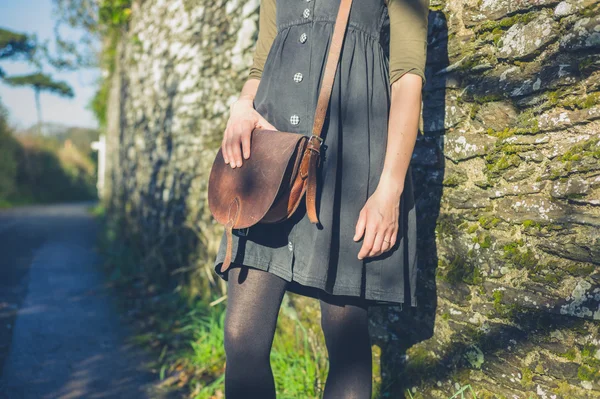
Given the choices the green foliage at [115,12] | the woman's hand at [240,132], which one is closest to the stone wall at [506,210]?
the woman's hand at [240,132]

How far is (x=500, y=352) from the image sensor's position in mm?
1775

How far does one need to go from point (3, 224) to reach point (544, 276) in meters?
11.4

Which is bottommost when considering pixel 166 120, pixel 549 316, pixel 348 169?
pixel 549 316

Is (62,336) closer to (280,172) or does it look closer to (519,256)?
(280,172)

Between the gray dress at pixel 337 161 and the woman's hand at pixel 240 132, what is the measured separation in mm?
48

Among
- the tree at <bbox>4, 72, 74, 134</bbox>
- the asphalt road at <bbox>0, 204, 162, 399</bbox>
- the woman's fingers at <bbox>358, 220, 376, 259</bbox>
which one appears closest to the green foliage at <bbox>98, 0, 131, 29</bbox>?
the asphalt road at <bbox>0, 204, 162, 399</bbox>

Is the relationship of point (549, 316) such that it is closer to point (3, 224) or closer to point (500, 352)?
point (500, 352)

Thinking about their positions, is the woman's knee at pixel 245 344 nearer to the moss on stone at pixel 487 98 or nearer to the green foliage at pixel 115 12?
the moss on stone at pixel 487 98

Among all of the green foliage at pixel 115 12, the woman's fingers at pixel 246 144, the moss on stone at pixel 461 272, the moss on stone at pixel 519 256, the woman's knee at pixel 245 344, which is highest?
Result: the green foliage at pixel 115 12

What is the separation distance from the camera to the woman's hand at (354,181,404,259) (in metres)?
1.37

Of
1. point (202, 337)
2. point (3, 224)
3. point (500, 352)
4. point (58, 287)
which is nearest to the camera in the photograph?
point (500, 352)

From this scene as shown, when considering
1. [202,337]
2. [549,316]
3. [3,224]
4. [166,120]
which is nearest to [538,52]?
[549,316]

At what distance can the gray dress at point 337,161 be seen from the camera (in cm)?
143

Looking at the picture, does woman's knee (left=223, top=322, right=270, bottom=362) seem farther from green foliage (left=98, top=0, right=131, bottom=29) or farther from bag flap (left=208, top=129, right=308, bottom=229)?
green foliage (left=98, top=0, right=131, bottom=29)
